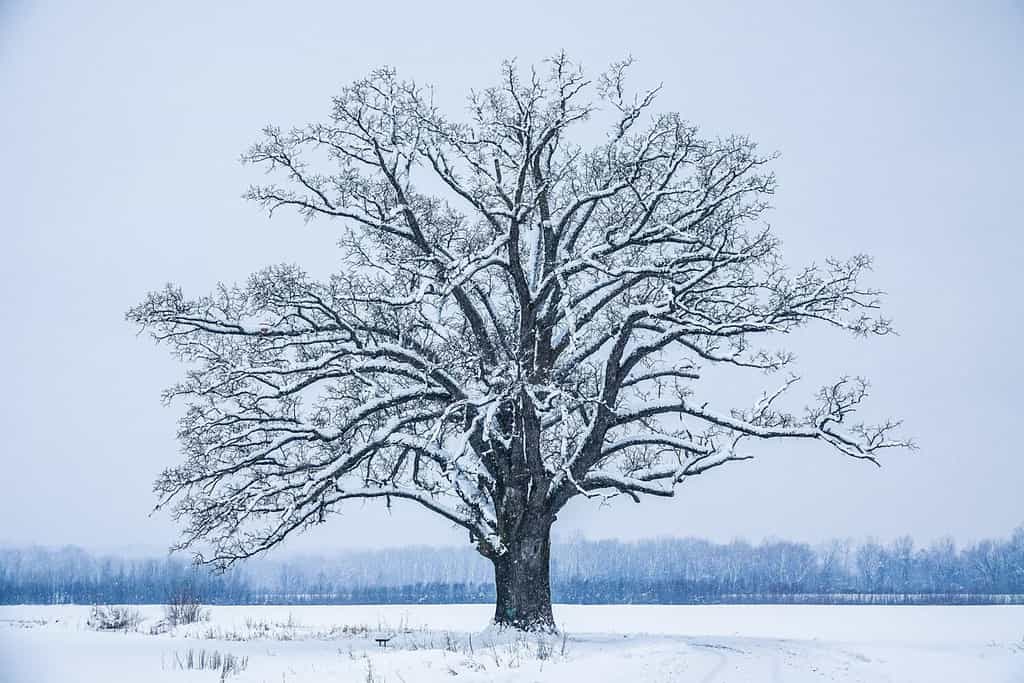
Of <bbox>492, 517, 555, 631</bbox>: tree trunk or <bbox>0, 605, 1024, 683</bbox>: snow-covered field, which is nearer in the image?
<bbox>0, 605, 1024, 683</bbox>: snow-covered field

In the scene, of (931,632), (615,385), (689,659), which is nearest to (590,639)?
(689,659)

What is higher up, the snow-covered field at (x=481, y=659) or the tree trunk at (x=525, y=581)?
the tree trunk at (x=525, y=581)

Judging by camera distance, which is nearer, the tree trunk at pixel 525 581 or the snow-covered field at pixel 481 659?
the snow-covered field at pixel 481 659

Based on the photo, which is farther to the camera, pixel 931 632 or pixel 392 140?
pixel 931 632

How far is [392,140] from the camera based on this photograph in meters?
18.9

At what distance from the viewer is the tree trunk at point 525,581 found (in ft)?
58.1

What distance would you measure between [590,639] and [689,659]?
3.75 metres

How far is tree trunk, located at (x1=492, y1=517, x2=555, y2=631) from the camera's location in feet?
58.1

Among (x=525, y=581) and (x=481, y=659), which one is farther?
(x=525, y=581)

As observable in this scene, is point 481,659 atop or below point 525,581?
below

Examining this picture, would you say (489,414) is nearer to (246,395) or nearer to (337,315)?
(337,315)

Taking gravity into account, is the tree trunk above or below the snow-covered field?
above

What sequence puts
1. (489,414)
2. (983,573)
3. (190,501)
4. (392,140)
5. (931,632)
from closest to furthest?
(489,414) → (190,501) → (392,140) → (931,632) → (983,573)

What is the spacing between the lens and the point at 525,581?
58.7 feet
